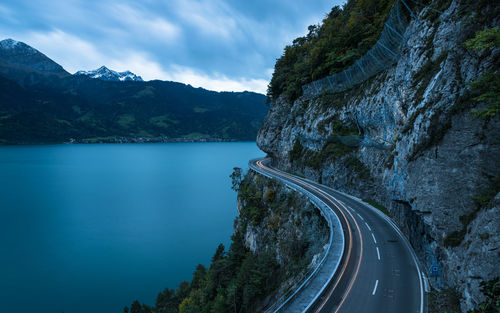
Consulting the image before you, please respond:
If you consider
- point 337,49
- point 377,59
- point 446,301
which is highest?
point 337,49

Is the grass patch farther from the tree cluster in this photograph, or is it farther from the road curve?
the tree cluster

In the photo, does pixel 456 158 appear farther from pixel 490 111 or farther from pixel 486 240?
pixel 486 240

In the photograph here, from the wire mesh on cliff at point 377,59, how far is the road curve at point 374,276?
19.7 m

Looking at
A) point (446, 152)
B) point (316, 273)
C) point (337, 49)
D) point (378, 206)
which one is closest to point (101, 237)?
point (316, 273)

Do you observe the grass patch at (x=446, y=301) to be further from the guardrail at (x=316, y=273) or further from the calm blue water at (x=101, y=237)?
the calm blue water at (x=101, y=237)

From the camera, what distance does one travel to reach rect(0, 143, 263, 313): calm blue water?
123 feet

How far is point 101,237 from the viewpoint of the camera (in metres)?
55.0

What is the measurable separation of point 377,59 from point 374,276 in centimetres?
2878

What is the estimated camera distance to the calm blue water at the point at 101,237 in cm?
3747

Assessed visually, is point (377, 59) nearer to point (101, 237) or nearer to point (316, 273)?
point (316, 273)

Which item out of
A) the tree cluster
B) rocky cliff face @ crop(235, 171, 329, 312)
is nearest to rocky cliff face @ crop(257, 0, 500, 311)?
rocky cliff face @ crop(235, 171, 329, 312)

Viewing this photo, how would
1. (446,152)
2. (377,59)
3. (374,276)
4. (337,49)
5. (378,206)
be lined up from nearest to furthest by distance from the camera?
(446,152) < (374,276) < (378,206) < (377,59) < (337,49)

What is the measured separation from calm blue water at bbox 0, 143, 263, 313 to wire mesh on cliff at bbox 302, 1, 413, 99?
42.2 metres

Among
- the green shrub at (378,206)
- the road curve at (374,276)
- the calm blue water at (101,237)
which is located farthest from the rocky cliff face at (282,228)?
the calm blue water at (101,237)
